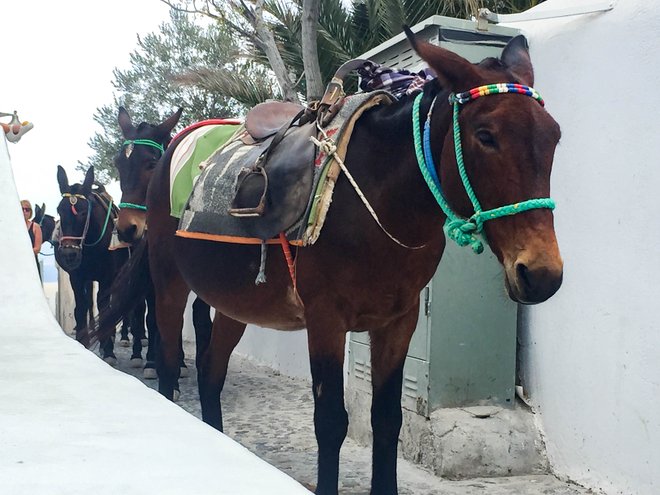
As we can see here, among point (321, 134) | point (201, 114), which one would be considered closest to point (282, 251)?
point (321, 134)

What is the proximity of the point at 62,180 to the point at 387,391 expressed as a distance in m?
6.81

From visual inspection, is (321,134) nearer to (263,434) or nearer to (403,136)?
(403,136)

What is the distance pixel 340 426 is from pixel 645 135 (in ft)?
6.15

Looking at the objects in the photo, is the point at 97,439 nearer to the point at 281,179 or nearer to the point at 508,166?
the point at 508,166

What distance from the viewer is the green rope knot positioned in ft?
7.41

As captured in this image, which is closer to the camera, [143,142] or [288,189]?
[288,189]

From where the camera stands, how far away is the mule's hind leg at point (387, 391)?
2.96 metres

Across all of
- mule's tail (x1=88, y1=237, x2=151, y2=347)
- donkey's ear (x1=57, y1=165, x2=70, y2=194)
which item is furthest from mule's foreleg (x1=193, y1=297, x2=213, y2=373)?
donkey's ear (x1=57, y1=165, x2=70, y2=194)

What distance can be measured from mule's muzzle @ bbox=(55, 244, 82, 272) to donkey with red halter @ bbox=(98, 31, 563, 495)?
15.7 feet

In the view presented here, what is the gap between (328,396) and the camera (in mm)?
2754

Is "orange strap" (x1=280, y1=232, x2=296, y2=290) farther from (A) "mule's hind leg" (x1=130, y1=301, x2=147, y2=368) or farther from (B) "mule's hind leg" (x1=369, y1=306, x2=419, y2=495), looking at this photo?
(A) "mule's hind leg" (x1=130, y1=301, x2=147, y2=368)

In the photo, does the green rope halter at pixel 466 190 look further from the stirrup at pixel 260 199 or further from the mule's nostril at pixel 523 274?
the stirrup at pixel 260 199

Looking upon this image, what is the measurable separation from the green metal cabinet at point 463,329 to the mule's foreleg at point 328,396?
1.23m

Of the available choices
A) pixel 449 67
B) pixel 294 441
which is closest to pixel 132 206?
pixel 294 441
